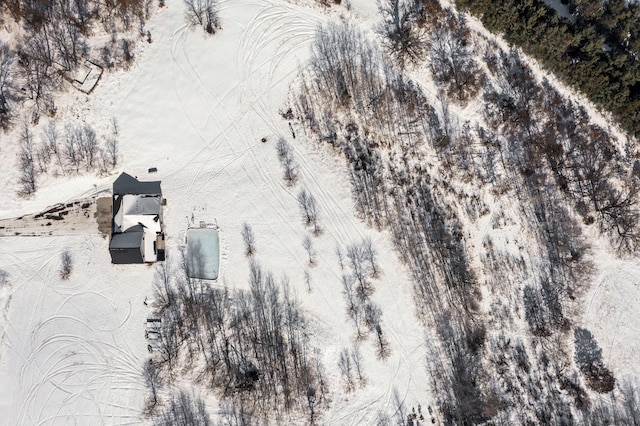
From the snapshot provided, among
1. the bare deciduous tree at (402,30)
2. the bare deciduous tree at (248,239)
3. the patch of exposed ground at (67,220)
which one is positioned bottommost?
the bare deciduous tree at (248,239)

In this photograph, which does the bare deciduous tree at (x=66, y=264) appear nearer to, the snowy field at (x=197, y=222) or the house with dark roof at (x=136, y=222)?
the snowy field at (x=197, y=222)

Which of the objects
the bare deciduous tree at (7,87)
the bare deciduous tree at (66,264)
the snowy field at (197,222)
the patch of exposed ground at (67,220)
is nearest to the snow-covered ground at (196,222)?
the snowy field at (197,222)

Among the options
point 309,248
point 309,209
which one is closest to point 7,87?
point 309,209

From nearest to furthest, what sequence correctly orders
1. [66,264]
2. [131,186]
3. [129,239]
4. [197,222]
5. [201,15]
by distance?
[129,239], [66,264], [131,186], [197,222], [201,15]

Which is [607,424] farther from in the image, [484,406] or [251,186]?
[251,186]

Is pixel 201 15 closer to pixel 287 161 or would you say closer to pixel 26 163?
pixel 287 161

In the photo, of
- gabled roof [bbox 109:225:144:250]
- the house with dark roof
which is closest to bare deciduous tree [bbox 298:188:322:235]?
the house with dark roof
